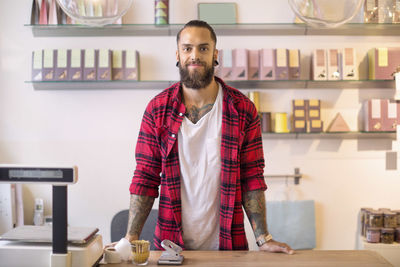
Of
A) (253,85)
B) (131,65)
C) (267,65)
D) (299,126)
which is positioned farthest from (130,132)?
(299,126)

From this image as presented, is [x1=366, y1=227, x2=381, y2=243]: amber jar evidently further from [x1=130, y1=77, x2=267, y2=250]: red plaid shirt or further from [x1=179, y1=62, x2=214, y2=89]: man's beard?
[x1=179, y1=62, x2=214, y2=89]: man's beard

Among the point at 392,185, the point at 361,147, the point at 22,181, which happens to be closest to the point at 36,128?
the point at 22,181

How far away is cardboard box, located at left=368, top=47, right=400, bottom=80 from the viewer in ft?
9.95

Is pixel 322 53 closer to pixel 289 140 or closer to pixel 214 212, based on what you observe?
pixel 289 140

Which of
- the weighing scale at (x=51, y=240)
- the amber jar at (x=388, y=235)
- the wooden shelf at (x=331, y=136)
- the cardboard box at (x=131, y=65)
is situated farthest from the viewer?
the wooden shelf at (x=331, y=136)

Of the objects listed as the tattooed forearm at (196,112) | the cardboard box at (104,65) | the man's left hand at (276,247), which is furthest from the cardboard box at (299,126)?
the man's left hand at (276,247)

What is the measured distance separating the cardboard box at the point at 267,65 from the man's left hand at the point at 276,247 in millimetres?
1519

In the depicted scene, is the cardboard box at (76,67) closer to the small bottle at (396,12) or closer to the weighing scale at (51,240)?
the weighing scale at (51,240)

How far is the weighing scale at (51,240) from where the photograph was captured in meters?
→ 1.29

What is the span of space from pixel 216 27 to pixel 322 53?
765 millimetres

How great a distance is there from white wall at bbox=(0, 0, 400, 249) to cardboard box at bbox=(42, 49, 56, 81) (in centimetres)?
17

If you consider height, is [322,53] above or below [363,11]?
below

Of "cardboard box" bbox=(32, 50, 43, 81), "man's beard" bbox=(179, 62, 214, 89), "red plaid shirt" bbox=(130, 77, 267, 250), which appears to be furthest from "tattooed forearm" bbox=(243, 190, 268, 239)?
"cardboard box" bbox=(32, 50, 43, 81)

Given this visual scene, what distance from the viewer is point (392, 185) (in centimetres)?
317
